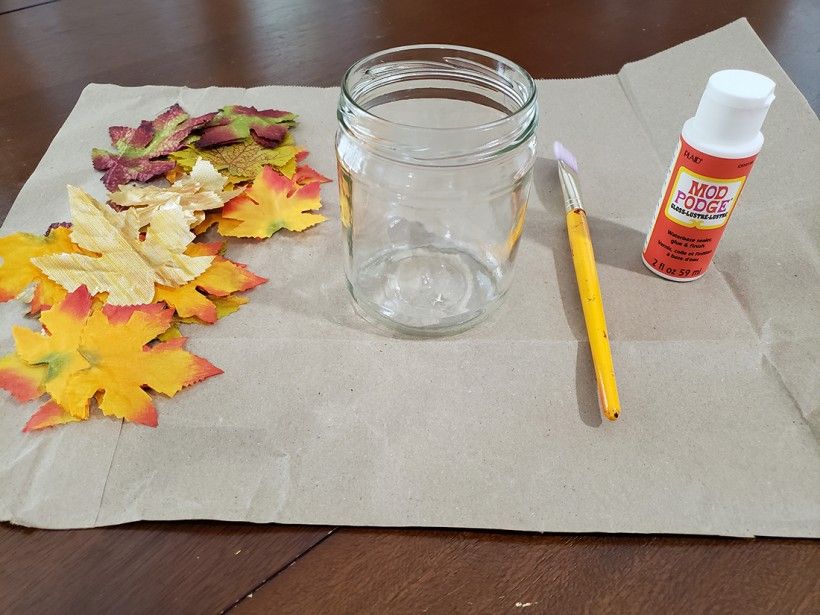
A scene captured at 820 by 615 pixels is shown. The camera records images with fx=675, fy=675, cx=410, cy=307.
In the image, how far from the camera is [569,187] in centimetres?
61

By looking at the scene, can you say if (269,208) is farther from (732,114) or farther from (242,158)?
(732,114)

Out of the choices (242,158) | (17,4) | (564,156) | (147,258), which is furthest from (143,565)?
(17,4)

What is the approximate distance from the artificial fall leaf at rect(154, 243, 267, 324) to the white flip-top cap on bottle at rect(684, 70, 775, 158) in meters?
0.35

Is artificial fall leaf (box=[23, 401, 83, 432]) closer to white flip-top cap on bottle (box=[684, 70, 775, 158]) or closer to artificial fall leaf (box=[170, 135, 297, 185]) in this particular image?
artificial fall leaf (box=[170, 135, 297, 185])

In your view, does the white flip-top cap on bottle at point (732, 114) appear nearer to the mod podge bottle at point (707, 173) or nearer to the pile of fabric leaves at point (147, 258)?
the mod podge bottle at point (707, 173)

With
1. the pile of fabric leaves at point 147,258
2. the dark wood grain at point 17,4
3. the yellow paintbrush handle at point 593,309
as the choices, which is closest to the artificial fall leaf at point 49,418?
the pile of fabric leaves at point 147,258

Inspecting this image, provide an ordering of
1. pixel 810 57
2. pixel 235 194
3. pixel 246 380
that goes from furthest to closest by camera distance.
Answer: pixel 810 57
pixel 235 194
pixel 246 380

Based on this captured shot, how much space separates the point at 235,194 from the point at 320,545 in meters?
0.34

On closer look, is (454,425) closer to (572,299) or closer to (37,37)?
(572,299)

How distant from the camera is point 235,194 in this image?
60 centimetres

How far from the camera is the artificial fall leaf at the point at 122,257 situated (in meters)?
0.51

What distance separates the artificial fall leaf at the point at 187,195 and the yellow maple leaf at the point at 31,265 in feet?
0.19

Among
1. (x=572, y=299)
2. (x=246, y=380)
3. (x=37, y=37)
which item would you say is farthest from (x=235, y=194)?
(x=37, y=37)

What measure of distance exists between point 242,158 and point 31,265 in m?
0.21
